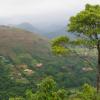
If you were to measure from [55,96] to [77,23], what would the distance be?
8.87m

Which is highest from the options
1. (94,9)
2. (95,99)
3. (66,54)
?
(94,9)

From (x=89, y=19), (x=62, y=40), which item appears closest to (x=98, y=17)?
(x=89, y=19)

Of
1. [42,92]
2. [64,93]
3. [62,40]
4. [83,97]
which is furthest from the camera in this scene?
[62,40]

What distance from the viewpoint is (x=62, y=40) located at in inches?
1348

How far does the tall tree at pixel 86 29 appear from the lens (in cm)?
3228

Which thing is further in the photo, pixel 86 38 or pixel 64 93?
pixel 86 38

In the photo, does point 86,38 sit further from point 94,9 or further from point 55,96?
point 55,96

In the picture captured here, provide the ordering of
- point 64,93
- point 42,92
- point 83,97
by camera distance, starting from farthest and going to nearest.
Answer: point 83,97
point 64,93
point 42,92

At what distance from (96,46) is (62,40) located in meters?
3.70

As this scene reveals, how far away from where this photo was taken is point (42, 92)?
27359 mm

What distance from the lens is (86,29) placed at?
108 ft

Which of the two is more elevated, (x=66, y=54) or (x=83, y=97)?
(x=66, y=54)

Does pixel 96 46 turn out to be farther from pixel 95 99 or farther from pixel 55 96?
pixel 55 96

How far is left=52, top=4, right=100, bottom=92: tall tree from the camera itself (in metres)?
32.3
